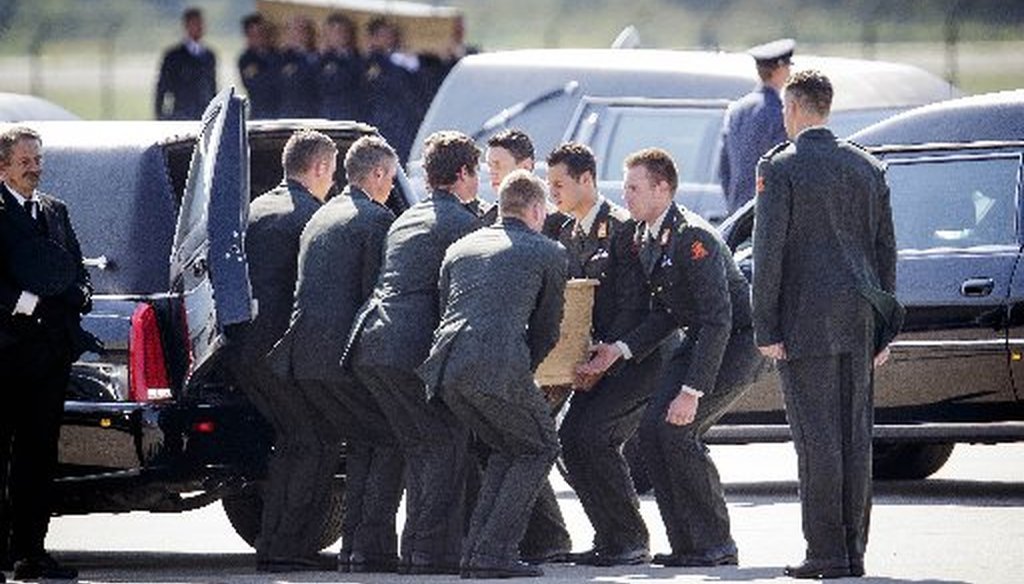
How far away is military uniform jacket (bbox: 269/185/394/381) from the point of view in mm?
13094

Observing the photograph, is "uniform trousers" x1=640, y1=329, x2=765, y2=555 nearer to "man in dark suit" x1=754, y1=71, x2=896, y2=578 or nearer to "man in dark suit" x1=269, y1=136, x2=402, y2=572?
"man in dark suit" x1=754, y1=71, x2=896, y2=578

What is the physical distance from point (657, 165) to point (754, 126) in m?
5.15

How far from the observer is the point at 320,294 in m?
13.1

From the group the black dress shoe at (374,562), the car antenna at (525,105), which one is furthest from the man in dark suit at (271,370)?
the car antenna at (525,105)

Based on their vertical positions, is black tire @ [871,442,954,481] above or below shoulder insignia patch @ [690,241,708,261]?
below

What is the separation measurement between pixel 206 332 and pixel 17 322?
0.68 meters

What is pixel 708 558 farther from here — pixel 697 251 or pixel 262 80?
pixel 262 80

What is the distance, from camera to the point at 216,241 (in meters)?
12.7

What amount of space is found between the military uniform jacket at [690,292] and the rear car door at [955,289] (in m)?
2.45

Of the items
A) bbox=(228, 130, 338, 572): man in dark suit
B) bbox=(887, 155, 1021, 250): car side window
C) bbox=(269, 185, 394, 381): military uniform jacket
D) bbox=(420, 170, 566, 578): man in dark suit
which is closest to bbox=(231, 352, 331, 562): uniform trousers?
bbox=(228, 130, 338, 572): man in dark suit

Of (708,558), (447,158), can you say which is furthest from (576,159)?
(708,558)

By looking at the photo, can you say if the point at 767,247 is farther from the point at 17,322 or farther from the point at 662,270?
the point at 17,322

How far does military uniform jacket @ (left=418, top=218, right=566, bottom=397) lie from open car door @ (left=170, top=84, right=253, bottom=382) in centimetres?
74

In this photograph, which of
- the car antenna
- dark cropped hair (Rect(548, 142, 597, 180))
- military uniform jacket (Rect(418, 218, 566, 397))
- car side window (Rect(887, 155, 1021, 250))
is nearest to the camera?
military uniform jacket (Rect(418, 218, 566, 397))
